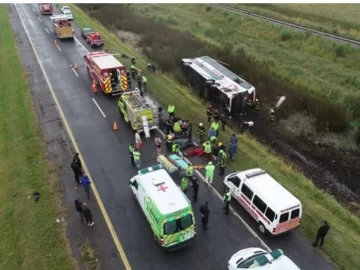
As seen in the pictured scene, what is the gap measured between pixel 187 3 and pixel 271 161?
5841cm

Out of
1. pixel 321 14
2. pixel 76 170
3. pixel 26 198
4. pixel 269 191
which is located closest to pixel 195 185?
pixel 269 191

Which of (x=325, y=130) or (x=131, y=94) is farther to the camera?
(x=325, y=130)

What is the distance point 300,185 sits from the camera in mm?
18859

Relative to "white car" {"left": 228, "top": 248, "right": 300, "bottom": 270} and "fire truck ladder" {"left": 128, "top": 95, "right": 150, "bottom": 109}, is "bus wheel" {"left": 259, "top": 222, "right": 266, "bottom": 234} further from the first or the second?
"fire truck ladder" {"left": 128, "top": 95, "right": 150, "bottom": 109}

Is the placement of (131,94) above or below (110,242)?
above

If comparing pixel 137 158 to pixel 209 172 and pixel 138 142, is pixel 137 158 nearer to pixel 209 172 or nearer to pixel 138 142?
pixel 138 142

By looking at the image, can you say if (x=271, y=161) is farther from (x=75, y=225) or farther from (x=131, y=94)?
(x=75, y=225)

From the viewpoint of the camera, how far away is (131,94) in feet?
77.9

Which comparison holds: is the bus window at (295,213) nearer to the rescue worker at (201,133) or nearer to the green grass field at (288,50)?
the rescue worker at (201,133)

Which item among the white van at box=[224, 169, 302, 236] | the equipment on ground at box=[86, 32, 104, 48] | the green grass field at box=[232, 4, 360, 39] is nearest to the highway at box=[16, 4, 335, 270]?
the white van at box=[224, 169, 302, 236]

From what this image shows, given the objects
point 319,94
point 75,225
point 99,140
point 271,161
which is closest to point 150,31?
point 319,94

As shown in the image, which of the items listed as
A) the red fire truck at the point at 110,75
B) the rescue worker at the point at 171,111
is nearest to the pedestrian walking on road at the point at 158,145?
the rescue worker at the point at 171,111

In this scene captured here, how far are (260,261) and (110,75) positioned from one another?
18982mm

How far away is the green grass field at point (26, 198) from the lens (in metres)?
13.9
